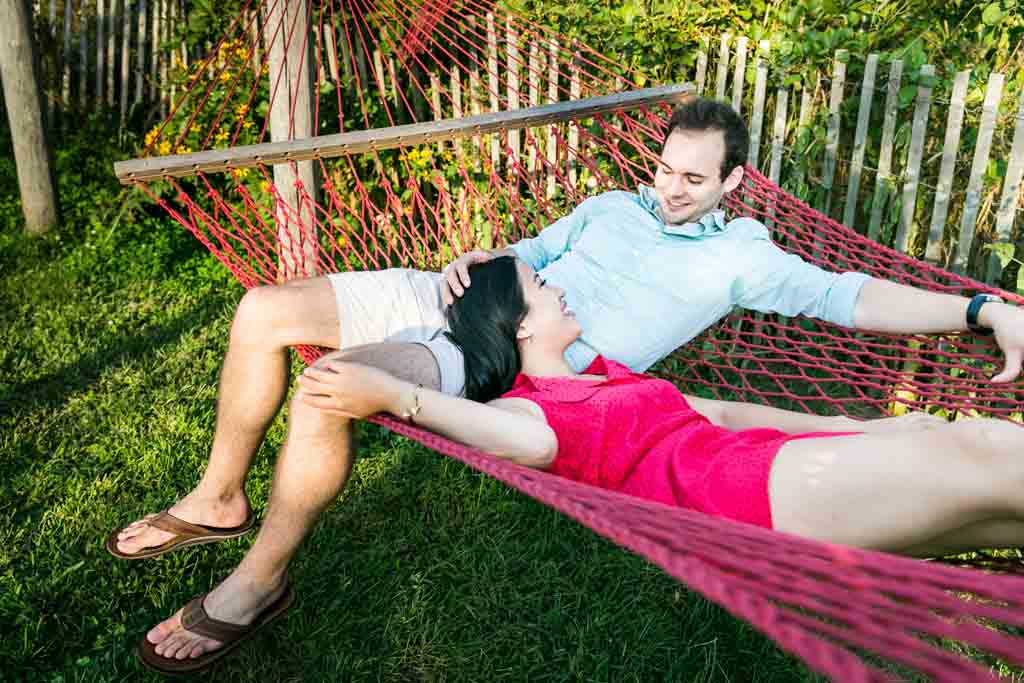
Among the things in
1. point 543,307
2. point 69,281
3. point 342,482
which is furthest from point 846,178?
point 69,281

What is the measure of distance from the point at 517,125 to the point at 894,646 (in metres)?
1.98

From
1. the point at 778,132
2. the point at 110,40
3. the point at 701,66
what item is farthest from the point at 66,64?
the point at 778,132

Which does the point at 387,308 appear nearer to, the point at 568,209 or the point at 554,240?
the point at 554,240

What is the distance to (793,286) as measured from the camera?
1.99 meters

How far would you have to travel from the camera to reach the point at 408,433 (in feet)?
4.56

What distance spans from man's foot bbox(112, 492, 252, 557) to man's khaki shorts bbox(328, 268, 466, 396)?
44 cm

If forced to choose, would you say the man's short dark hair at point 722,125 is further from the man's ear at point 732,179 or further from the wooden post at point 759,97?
the wooden post at point 759,97

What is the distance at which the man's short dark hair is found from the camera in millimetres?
2094

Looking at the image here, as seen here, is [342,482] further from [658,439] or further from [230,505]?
[658,439]

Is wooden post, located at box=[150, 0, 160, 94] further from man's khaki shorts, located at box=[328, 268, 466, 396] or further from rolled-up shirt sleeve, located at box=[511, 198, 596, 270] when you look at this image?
man's khaki shorts, located at box=[328, 268, 466, 396]

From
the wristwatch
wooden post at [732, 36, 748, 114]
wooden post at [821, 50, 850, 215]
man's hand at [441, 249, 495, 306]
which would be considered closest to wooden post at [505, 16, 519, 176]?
wooden post at [732, 36, 748, 114]

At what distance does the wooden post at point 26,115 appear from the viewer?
144 inches

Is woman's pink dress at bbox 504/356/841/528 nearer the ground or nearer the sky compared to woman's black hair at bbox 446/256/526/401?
nearer the ground

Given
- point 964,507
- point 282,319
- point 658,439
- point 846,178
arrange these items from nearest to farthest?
1. point 964,507
2. point 658,439
3. point 282,319
4. point 846,178
